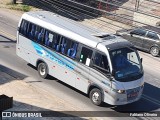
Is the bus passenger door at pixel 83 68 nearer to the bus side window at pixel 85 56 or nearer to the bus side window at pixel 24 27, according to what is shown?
the bus side window at pixel 85 56

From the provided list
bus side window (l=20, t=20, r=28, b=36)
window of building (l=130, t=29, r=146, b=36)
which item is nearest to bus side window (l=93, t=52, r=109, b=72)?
bus side window (l=20, t=20, r=28, b=36)

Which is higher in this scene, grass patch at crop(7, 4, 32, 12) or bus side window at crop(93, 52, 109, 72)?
bus side window at crop(93, 52, 109, 72)

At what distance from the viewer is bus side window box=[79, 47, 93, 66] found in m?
18.0

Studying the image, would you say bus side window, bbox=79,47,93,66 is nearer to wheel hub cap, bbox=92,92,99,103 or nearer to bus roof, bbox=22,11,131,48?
bus roof, bbox=22,11,131,48

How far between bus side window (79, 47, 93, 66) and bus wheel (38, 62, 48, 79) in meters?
2.82

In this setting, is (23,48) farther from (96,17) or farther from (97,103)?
(96,17)

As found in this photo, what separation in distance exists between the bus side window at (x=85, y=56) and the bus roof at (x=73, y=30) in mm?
296

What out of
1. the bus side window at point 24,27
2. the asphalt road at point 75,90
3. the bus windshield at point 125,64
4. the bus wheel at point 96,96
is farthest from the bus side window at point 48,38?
the bus windshield at point 125,64

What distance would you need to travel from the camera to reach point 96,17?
3553 centimetres

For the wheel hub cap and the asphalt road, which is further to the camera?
the asphalt road

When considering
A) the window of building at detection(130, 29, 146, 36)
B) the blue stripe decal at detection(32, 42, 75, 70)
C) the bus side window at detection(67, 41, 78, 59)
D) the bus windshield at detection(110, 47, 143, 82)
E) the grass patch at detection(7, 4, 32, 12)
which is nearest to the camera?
the bus windshield at detection(110, 47, 143, 82)

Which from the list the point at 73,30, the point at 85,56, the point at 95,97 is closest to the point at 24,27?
the point at 73,30

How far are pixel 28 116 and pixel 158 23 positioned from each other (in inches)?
771

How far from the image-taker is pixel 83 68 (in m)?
18.2
